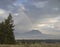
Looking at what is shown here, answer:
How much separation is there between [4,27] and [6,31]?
1.32 meters

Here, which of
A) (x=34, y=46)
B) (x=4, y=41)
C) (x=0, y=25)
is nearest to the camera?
(x=34, y=46)

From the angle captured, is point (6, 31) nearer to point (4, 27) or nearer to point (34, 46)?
point (4, 27)

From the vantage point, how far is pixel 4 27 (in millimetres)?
57219

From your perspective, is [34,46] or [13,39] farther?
[13,39]

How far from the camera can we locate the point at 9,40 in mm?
55219

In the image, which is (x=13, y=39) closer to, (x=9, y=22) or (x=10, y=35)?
(x=10, y=35)

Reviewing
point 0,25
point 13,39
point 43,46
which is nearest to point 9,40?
point 13,39

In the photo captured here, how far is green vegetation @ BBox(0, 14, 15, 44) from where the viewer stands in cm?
5494

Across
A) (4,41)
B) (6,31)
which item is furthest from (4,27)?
(4,41)

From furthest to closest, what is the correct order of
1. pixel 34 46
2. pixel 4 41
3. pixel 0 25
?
pixel 0 25
pixel 4 41
pixel 34 46

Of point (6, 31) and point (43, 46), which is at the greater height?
Answer: point (6, 31)

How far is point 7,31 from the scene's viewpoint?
187 ft

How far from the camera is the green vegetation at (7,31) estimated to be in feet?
180

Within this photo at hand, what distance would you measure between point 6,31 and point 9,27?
1.81 m
